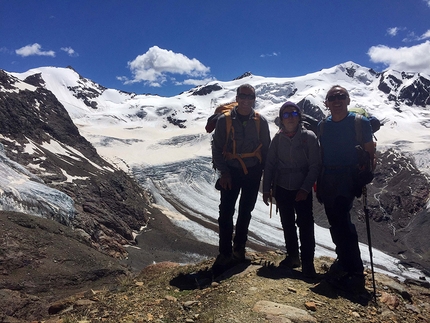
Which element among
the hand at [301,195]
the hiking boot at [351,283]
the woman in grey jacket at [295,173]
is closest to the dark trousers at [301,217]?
the woman in grey jacket at [295,173]

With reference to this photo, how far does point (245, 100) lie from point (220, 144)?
88 cm

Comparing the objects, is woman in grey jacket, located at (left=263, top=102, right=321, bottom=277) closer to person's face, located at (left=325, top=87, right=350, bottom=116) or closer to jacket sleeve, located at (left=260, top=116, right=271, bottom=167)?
jacket sleeve, located at (left=260, top=116, right=271, bottom=167)

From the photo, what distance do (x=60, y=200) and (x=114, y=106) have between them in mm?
159985

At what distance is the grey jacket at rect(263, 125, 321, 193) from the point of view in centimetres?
602

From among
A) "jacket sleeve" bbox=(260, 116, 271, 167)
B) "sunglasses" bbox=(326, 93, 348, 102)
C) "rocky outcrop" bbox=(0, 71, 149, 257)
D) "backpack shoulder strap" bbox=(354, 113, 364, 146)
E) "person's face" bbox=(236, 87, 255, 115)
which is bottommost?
"rocky outcrop" bbox=(0, 71, 149, 257)

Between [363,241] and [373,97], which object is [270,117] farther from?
[363,241]

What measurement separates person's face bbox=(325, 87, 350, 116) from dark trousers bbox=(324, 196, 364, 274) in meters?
1.35

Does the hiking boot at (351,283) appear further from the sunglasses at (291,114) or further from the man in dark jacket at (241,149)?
the sunglasses at (291,114)

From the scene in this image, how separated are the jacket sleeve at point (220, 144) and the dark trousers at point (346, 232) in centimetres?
192

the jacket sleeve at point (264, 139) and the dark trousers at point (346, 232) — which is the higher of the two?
the jacket sleeve at point (264, 139)

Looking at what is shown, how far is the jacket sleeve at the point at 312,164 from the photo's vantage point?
236 inches

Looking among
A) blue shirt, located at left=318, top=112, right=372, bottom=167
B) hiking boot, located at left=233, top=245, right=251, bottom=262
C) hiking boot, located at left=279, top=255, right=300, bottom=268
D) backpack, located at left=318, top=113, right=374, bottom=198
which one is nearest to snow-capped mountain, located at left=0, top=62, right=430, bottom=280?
hiking boot, located at left=233, top=245, right=251, bottom=262

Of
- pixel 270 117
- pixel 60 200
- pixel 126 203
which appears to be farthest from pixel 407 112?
pixel 60 200

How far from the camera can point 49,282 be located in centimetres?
1353
